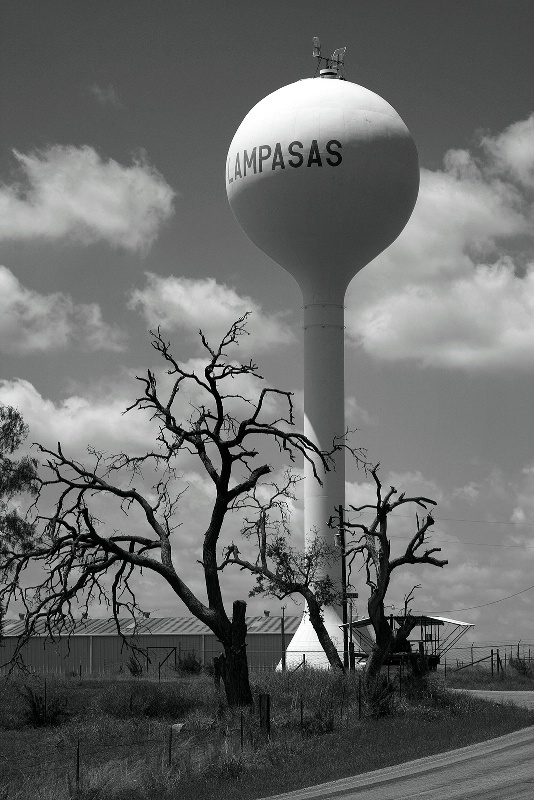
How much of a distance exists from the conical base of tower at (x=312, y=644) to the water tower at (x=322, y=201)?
53 millimetres

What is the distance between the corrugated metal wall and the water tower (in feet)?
58.8

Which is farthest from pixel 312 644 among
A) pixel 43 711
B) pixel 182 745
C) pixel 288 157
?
pixel 182 745

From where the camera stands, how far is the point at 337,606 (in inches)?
1612

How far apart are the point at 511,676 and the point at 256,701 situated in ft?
80.1

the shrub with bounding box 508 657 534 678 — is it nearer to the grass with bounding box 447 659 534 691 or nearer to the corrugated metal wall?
the grass with bounding box 447 659 534 691

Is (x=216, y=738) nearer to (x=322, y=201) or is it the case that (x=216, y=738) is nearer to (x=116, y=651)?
(x=322, y=201)

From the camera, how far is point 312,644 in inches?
1597

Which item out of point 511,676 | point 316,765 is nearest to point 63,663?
point 511,676

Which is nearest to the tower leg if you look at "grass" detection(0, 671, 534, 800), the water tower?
the water tower

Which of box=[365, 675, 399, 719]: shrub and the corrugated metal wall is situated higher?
the corrugated metal wall

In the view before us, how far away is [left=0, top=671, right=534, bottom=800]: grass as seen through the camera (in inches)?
736

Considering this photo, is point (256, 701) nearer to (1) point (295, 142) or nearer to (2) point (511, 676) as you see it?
(1) point (295, 142)

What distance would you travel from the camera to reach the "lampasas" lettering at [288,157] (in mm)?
39719

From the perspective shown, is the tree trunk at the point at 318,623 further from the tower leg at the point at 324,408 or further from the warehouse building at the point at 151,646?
the warehouse building at the point at 151,646
